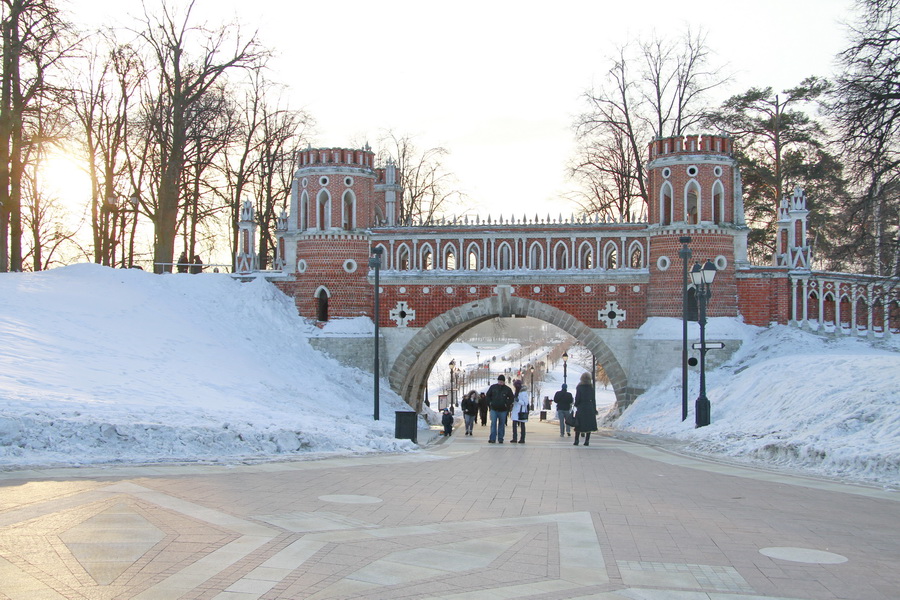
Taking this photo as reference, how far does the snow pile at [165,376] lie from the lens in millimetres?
12672

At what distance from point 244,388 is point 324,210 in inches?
386

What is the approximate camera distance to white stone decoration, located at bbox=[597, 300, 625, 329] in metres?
28.6

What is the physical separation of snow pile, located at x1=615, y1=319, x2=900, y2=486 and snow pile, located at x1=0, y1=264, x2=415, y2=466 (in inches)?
254

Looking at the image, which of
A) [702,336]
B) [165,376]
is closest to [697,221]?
[702,336]

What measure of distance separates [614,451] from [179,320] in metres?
13.8

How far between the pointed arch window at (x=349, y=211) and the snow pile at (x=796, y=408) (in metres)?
10.7

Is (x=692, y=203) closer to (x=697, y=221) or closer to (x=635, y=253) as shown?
(x=697, y=221)

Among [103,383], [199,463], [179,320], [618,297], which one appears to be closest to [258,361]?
[179,320]

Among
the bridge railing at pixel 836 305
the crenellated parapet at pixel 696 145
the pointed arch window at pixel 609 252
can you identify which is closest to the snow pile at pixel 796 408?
the bridge railing at pixel 836 305

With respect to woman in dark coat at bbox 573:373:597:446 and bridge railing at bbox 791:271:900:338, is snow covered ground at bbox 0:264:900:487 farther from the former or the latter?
woman in dark coat at bbox 573:373:597:446

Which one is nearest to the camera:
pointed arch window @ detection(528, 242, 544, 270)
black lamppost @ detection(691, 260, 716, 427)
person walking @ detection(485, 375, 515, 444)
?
person walking @ detection(485, 375, 515, 444)

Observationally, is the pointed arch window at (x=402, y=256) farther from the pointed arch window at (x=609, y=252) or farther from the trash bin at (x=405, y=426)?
the trash bin at (x=405, y=426)

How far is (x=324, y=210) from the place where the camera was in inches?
1182

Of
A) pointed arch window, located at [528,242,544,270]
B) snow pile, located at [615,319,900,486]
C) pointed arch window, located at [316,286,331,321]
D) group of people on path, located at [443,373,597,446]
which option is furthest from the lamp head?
pointed arch window, located at [316,286,331,321]
